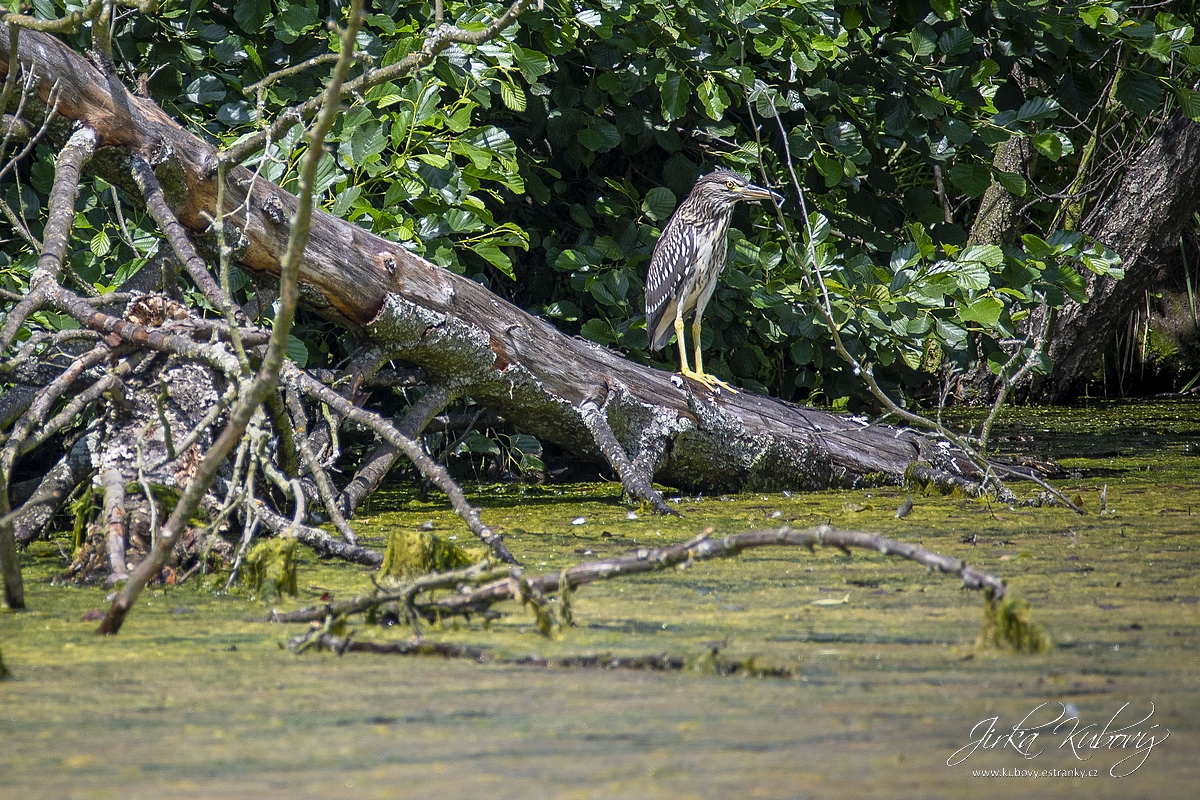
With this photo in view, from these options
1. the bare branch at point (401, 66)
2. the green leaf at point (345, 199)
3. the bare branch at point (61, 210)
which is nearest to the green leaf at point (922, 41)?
the bare branch at point (401, 66)

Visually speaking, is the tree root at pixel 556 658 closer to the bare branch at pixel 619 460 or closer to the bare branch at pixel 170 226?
the bare branch at pixel 170 226

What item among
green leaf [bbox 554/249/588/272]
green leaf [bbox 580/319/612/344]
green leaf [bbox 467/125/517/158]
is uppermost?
green leaf [bbox 467/125/517/158]

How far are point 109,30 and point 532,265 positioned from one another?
2724 mm

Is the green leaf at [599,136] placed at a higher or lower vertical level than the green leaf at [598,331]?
higher

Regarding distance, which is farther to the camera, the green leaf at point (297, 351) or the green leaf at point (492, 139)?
the green leaf at point (492, 139)

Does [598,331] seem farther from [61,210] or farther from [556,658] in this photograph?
[556,658]

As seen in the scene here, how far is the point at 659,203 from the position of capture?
5.55m

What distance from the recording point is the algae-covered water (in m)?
1.47

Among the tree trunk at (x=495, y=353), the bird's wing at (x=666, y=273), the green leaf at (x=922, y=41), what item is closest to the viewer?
the tree trunk at (x=495, y=353)

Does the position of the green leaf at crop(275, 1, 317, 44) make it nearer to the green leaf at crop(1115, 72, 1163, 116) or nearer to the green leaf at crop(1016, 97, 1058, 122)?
the green leaf at crop(1016, 97, 1058, 122)

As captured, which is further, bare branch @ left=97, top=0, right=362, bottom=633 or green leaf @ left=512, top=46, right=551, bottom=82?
green leaf @ left=512, top=46, right=551, bottom=82

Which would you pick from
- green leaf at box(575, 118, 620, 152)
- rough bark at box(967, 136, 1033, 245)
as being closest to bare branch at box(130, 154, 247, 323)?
green leaf at box(575, 118, 620, 152)

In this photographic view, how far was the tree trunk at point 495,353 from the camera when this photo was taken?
3.57 m

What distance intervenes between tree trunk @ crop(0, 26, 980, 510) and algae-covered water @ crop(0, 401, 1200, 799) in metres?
1.16
